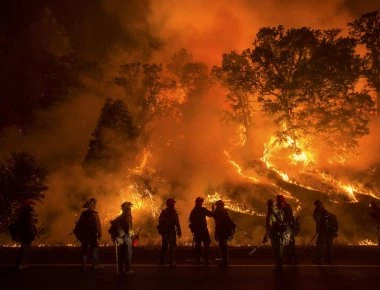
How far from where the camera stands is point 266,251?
47.4ft

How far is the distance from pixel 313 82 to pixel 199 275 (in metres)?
18.8

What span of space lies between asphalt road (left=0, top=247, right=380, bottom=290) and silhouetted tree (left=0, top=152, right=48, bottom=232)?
6.58 meters

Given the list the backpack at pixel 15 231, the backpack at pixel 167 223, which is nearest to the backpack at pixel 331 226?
the backpack at pixel 167 223

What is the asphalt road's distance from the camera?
28.6ft

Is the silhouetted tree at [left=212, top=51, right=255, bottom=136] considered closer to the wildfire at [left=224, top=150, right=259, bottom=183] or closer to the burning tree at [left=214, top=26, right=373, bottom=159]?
the burning tree at [left=214, top=26, right=373, bottom=159]

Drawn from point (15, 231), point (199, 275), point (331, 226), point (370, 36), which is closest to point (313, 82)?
point (370, 36)

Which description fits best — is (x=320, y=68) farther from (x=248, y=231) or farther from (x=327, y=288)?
(x=327, y=288)

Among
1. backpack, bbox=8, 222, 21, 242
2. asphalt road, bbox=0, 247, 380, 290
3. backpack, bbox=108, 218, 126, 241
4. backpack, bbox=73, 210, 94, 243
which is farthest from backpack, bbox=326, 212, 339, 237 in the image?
backpack, bbox=8, 222, 21, 242

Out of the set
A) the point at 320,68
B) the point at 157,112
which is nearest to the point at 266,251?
the point at 320,68

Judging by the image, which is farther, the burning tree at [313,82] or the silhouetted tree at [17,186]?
the burning tree at [313,82]

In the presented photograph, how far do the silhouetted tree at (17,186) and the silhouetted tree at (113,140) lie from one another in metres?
5.66

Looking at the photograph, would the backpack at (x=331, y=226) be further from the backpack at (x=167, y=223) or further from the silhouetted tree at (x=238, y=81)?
the silhouetted tree at (x=238, y=81)

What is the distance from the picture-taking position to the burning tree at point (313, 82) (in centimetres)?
2570

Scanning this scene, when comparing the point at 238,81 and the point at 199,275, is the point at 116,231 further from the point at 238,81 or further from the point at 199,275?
the point at 238,81
